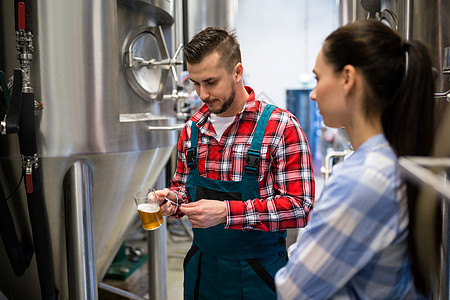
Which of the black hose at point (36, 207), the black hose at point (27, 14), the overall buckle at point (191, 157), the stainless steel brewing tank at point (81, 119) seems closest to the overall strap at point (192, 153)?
the overall buckle at point (191, 157)

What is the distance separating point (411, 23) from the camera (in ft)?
5.58

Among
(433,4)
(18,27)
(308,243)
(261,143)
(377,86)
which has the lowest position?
(308,243)

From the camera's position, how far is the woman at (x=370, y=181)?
0.71 metres

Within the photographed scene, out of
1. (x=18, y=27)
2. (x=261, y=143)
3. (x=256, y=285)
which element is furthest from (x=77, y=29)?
(x=256, y=285)

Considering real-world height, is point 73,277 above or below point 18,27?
below

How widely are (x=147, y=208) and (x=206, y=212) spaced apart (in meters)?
0.20

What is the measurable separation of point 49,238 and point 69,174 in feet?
0.91

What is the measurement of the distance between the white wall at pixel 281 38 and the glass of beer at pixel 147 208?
239 inches

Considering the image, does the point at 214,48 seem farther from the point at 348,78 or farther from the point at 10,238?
the point at 10,238

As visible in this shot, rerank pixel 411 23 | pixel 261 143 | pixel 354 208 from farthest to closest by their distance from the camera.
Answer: pixel 411 23 < pixel 261 143 < pixel 354 208

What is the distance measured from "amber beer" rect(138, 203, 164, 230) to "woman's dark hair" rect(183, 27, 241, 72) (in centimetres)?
53

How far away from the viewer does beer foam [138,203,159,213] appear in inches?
50.8

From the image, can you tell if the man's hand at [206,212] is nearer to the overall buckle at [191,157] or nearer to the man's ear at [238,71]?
the overall buckle at [191,157]

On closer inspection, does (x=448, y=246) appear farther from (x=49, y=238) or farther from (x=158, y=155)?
(x=49, y=238)
